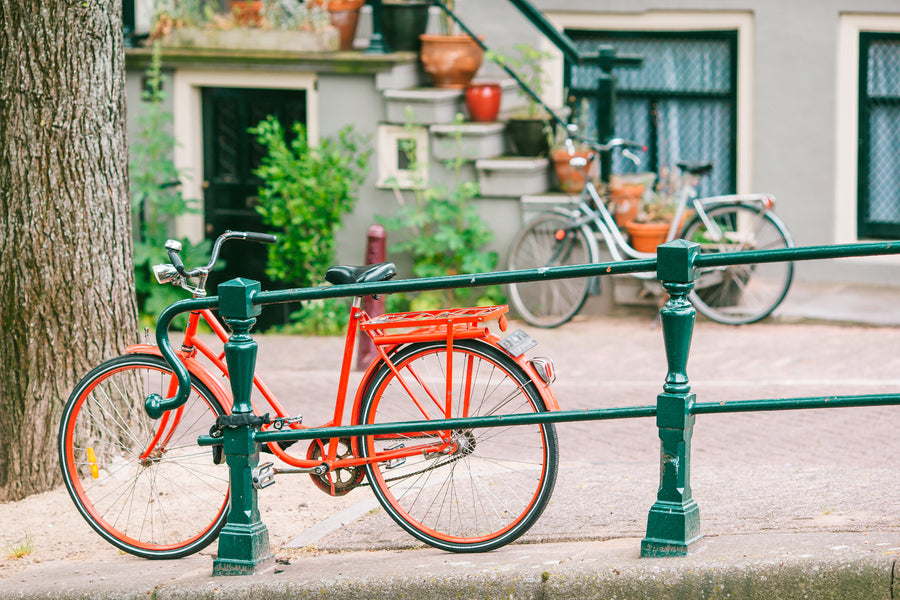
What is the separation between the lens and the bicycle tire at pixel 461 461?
4211 millimetres

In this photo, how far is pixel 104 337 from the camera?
5.29m

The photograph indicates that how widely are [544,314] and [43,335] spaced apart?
458 cm

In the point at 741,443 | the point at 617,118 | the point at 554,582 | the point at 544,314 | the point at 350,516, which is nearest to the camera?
the point at 554,582

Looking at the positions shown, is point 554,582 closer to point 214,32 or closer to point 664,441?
point 664,441

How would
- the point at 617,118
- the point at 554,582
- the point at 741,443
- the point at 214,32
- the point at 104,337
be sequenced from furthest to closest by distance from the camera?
the point at 617,118 < the point at 214,32 < the point at 741,443 < the point at 104,337 < the point at 554,582

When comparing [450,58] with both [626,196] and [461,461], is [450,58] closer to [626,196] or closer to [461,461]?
[626,196]

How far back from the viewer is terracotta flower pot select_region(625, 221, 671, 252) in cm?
884

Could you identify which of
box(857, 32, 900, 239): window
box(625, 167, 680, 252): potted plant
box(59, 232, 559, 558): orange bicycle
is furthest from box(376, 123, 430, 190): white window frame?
box(59, 232, 559, 558): orange bicycle

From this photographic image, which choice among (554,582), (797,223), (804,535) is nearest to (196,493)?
(554,582)

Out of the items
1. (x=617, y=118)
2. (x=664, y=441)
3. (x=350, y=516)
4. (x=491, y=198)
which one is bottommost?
(x=350, y=516)

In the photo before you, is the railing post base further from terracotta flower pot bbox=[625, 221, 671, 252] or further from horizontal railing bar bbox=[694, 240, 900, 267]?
terracotta flower pot bbox=[625, 221, 671, 252]

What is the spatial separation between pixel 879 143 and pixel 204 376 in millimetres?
7088

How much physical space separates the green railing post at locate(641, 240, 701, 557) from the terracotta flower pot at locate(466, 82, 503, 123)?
5723mm

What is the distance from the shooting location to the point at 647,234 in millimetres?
8875
